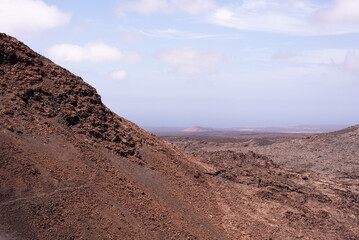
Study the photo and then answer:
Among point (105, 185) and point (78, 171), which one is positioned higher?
point (78, 171)

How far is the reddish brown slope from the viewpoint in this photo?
6.60 m

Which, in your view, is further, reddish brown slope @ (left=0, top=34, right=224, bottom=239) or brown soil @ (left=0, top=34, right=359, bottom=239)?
brown soil @ (left=0, top=34, right=359, bottom=239)

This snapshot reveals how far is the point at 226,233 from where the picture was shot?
941cm

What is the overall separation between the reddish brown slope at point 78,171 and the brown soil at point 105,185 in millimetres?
25

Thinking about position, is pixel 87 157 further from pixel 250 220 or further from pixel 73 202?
pixel 250 220

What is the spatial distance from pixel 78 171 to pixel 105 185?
0.74 m

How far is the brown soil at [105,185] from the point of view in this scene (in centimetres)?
673

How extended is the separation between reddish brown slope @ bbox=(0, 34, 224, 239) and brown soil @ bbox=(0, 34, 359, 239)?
0.08 ft

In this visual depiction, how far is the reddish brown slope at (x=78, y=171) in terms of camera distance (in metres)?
6.60

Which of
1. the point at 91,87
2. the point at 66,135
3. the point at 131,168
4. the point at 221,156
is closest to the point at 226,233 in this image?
the point at 131,168

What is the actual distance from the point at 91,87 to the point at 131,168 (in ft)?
12.3

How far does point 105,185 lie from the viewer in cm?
809

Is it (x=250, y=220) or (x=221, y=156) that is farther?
(x=221, y=156)

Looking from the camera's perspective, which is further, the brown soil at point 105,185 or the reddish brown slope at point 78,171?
the brown soil at point 105,185
